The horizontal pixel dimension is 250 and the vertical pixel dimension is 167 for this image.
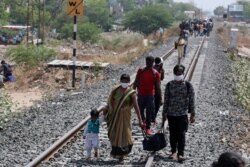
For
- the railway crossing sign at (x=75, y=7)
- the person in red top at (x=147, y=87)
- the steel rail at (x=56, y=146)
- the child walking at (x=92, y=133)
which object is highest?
the railway crossing sign at (x=75, y=7)

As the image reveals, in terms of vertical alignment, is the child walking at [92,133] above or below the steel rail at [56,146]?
above

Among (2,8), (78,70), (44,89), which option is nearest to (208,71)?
(78,70)

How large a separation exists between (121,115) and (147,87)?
1.76m

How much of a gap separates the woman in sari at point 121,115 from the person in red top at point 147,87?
1.59 m

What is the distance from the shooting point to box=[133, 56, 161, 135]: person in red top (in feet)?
34.9

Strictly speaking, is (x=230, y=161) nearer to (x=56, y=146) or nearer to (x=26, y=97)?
(x=56, y=146)

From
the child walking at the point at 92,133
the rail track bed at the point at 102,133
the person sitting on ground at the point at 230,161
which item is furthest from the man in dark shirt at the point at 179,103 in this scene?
the person sitting on ground at the point at 230,161

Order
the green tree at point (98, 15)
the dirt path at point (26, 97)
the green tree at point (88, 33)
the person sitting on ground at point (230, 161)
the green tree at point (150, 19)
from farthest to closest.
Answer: the green tree at point (98, 15), the green tree at point (150, 19), the green tree at point (88, 33), the dirt path at point (26, 97), the person sitting on ground at point (230, 161)

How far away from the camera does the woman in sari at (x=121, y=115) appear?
29.5ft

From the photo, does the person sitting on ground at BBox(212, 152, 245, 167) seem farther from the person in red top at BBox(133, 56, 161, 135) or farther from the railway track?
the person in red top at BBox(133, 56, 161, 135)

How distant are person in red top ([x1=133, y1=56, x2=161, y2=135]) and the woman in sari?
5.22ft

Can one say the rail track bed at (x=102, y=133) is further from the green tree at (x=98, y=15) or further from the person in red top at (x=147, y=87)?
the green tree at (x=98, y=15)

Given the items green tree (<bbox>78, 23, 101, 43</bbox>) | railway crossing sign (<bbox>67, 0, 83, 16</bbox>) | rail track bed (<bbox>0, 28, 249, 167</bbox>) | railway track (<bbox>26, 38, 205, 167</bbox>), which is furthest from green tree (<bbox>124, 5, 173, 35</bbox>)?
railway track (<bbox>26, 38, 205, 167</bbox>)

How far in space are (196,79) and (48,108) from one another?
7.89 metres
